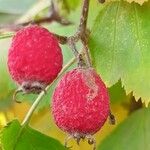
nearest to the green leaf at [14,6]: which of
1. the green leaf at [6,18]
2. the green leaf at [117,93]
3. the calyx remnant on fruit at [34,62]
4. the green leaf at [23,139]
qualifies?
the green leaf at [6,18]

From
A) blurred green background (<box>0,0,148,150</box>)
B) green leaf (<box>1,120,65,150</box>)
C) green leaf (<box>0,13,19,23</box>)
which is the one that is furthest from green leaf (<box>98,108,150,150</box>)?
green leaf (<box>0,13,19,23</box>)

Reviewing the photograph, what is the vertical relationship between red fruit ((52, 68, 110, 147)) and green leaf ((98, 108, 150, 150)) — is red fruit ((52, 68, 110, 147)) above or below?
above

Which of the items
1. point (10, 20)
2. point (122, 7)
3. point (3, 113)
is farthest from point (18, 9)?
point (122, 7)

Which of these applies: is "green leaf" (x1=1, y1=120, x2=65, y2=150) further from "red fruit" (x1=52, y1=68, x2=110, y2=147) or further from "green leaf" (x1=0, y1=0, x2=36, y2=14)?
"green leaf" (x1=0, y1=0, x2=36, y2=14)

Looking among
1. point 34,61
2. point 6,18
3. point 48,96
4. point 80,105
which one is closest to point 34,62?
point 34,61

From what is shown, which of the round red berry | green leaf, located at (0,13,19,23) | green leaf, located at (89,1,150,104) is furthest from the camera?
green leaf, located at (0,13,19,23)

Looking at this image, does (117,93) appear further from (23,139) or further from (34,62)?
(34,62)

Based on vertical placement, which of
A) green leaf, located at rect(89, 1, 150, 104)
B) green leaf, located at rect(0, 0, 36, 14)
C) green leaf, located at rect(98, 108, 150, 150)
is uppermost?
green leaf, located at rect(89, 1, 150, 104)
